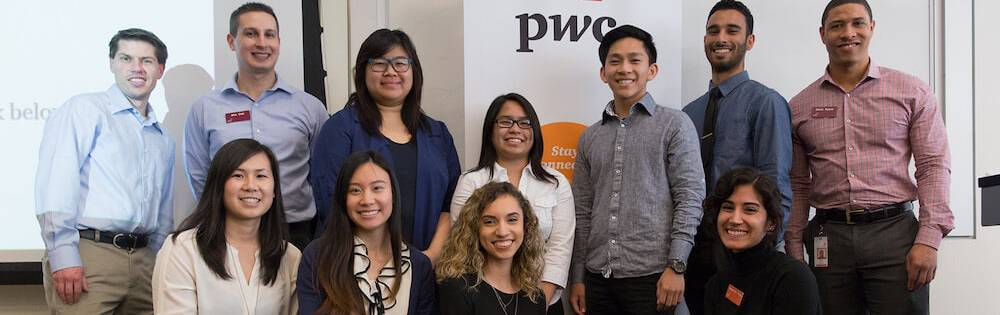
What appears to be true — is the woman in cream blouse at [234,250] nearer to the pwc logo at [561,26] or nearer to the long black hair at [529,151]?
the long black hair at [529,151]

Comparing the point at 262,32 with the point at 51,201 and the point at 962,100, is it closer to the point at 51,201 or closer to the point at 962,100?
the point at 51,201

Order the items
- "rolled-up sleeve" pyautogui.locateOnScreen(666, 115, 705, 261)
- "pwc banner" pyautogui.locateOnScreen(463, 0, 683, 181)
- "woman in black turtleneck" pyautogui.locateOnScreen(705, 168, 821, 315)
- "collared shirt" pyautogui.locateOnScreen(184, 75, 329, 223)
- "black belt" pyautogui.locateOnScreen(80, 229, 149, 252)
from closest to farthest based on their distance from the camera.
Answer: "woman in black turtleneck" pyautogui.locateOnScreen(705, 168, 821, 315) → "rolled-up sleeve" pyautogui.locateOnScreen(666, 115, 705, 261) → "black belt" pyautogui.locateOnScreen(80, 229, 149, 252) → "collared shirt" pyautogui.locateOnScreen(184, 75, 329, 223) → "pwc banner" pyautogui.locateOnScreen(463, 0, 683, 181)

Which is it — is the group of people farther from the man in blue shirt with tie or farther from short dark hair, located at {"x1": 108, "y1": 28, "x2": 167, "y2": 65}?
short dark hair, located at {"x1": 108, "y1": 28, "x2": 167, "y2": 65}

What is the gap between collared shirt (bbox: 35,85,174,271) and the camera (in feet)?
9.50

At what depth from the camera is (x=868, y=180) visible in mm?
2977

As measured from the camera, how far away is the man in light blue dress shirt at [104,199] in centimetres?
286

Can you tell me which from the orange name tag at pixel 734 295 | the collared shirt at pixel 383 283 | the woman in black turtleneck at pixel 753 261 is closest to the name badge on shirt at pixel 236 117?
the collared shirt at pixel 383 283

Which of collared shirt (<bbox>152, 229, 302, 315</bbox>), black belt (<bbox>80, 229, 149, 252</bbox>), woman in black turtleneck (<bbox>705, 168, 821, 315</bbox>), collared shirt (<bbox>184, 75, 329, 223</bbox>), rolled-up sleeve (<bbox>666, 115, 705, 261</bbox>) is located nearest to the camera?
woman in black turtleneck (<bbox>705, 168, 821, 315</bbox>)

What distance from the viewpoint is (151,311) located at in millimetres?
3049

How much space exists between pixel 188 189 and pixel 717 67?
7.25 feet

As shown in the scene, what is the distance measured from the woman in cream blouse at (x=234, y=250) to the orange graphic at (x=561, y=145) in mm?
1142

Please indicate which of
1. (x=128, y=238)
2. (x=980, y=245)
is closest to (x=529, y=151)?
(x=128, y=238)

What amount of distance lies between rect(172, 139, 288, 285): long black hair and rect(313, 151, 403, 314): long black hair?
153 mm

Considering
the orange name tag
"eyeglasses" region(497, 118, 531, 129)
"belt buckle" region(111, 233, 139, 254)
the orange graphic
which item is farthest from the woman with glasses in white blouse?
"belt buckle" region(111, 233, 139, 254)
